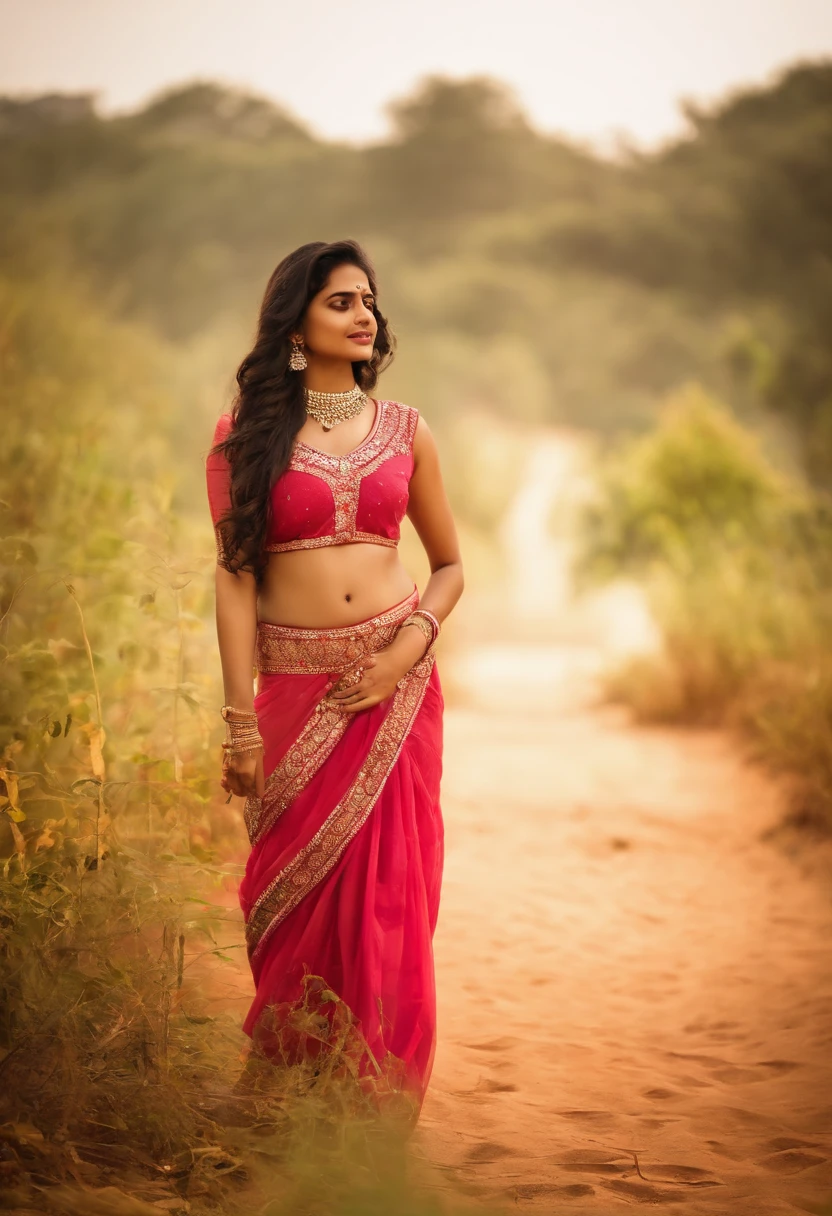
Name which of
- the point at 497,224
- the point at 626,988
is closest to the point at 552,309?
the point at 497,224

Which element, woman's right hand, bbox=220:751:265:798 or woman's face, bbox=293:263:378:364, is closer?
woman's right hand, bbox=220:751:265:798

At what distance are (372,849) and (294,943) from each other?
0.29 m

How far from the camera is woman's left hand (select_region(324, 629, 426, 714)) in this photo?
9.20 feet

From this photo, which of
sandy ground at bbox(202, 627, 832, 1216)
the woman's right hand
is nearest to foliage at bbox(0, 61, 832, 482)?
sandy ground at bbox(202, 627, 832, 1216)

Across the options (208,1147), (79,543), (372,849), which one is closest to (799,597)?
(79,543)

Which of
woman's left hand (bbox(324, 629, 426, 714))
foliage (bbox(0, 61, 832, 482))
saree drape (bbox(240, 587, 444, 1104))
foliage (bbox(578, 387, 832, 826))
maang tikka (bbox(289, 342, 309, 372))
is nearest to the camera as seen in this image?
saree drape (bbox(240, 587, 444, 1104))

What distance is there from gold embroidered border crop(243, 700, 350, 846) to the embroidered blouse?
419mm

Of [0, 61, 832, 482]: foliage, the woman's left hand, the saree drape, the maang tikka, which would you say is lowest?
the saree drape

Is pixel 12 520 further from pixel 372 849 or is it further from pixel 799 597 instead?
pixel 799 597

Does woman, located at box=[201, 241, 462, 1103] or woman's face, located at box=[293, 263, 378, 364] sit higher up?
woman's face, located at box=[293, 263, 378, 364]

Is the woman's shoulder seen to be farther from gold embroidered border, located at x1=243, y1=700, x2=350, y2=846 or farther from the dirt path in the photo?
the dirt path

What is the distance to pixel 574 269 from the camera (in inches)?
591

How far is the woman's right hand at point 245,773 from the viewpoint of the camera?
2752 mm

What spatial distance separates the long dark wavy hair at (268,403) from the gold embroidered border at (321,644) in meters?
0.16
